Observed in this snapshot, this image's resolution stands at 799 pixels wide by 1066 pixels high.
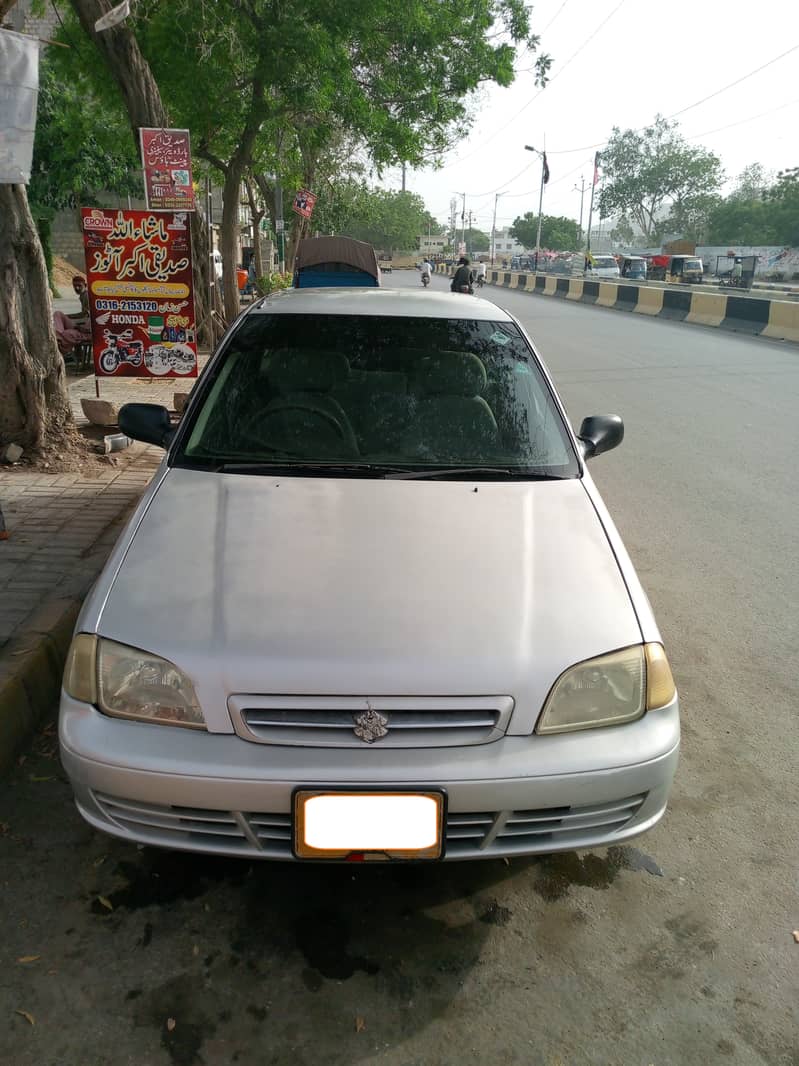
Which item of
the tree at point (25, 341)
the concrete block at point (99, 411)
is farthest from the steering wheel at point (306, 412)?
the concrete block at point (99, 411)

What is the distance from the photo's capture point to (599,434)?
3412mm

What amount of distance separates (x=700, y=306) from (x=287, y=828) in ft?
66.3

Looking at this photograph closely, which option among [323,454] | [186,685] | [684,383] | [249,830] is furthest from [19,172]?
[684,383]

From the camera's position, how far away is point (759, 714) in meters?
3.31

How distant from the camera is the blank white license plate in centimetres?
192

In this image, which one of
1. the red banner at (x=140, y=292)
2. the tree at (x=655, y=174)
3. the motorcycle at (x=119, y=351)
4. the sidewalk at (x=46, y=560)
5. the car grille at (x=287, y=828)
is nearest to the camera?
the car grille at (x=287, y=828)

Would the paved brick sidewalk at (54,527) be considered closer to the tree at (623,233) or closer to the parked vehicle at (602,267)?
the parked vehicle at (602,267)

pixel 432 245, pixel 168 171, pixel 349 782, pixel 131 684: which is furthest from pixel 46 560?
pixel 432 245

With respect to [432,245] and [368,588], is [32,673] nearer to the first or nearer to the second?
[368,588]

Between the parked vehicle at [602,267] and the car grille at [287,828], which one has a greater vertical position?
the parked vehicle at [602,267]

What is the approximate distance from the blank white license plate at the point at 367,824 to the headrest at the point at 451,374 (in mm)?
1747

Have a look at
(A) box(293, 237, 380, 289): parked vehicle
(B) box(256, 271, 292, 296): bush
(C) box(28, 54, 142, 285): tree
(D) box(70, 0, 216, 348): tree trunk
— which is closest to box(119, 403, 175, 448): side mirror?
(D) box(70, 0, 216, 348): tree trunk

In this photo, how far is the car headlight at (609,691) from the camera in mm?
2078

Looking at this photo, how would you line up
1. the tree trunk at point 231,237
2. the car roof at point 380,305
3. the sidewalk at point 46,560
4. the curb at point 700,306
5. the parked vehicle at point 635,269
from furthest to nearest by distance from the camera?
the parked vehicle at point 635,269
the curb at point 700,306
the tree trunk at point 231,237
the car roof at point 380,305
the sidewalk at point 46,560
